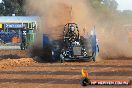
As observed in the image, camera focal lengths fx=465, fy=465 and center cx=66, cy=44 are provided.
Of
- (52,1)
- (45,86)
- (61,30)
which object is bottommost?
(45,86)

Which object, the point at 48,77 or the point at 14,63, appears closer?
the point at 48,77

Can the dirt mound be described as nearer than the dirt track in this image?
No

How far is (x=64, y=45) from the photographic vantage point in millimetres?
25766

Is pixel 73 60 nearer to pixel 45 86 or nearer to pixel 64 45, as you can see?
pixel 64 45

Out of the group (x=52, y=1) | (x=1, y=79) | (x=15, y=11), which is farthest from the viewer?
(x=15, y=11)

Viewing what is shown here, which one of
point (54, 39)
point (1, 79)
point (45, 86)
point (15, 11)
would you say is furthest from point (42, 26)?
point (15, 11)

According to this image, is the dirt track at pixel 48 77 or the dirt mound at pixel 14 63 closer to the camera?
the dirt track at pixel 48 77

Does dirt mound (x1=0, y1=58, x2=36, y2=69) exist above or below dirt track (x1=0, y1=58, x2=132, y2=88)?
above

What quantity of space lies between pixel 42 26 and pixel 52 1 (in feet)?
9.48

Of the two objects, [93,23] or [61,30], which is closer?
[61,30]

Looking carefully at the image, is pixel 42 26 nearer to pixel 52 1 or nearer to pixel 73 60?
pixel 52 1

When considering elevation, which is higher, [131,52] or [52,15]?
[52,15]

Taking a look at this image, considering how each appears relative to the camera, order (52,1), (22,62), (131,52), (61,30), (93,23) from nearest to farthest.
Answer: (22,62)
(61,30)
(131,52)
(52,1)
(93,23)

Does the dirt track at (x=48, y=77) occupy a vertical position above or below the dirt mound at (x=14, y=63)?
below
